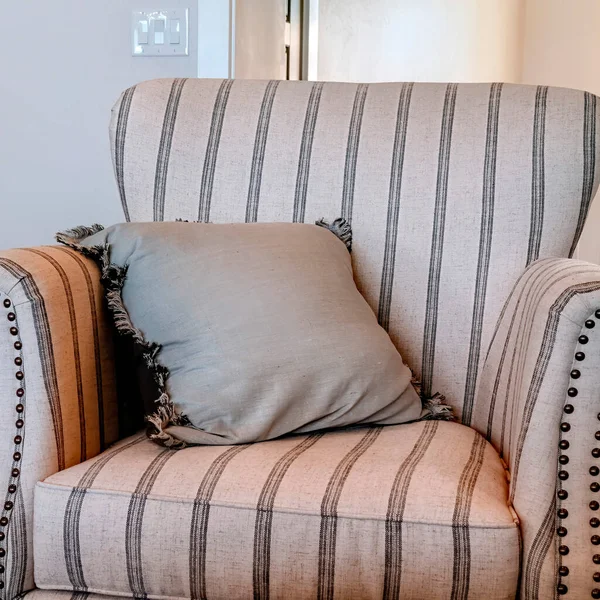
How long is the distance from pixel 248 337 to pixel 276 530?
29cm

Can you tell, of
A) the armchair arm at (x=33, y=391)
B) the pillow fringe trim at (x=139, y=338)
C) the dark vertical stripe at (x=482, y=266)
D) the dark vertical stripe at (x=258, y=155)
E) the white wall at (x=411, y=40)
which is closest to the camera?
the armchair arm at (x=33, y=391)

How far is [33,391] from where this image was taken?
0.97 m

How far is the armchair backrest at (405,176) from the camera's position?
131 centimetres

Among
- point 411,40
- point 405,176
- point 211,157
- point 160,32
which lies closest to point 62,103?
point 160,32

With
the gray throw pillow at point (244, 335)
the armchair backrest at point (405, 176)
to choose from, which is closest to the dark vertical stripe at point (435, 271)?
the armchair backrest at point (405, 176)

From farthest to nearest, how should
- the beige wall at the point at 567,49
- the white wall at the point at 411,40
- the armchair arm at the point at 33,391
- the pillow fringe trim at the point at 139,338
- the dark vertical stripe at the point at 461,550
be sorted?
the beige wall at the point at 567,49 < the white wall at the point at 411,40 < the pillow fringe trim at the point at 139,338 < the armchair arm at the point at 33,391 < the dark vertical stripe at the point at 461,550

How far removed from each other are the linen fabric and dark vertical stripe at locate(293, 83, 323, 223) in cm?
19

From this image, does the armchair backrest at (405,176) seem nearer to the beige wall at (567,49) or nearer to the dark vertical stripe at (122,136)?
the dark vertical stripe at (122,136)

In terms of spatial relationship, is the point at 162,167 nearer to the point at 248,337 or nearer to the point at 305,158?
the point at 305,158

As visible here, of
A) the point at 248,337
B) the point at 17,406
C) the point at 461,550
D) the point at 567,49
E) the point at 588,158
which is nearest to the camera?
the point at 461,550

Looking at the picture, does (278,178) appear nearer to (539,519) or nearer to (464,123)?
(464,123)

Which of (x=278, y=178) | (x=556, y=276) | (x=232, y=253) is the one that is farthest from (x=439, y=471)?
(x=278, y=178)

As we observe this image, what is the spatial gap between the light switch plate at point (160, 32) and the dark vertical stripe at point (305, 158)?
67cm

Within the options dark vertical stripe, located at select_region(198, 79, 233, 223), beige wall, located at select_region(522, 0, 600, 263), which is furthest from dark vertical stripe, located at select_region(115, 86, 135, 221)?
beige wall, located at select_region(522, 0, 600, 263)
